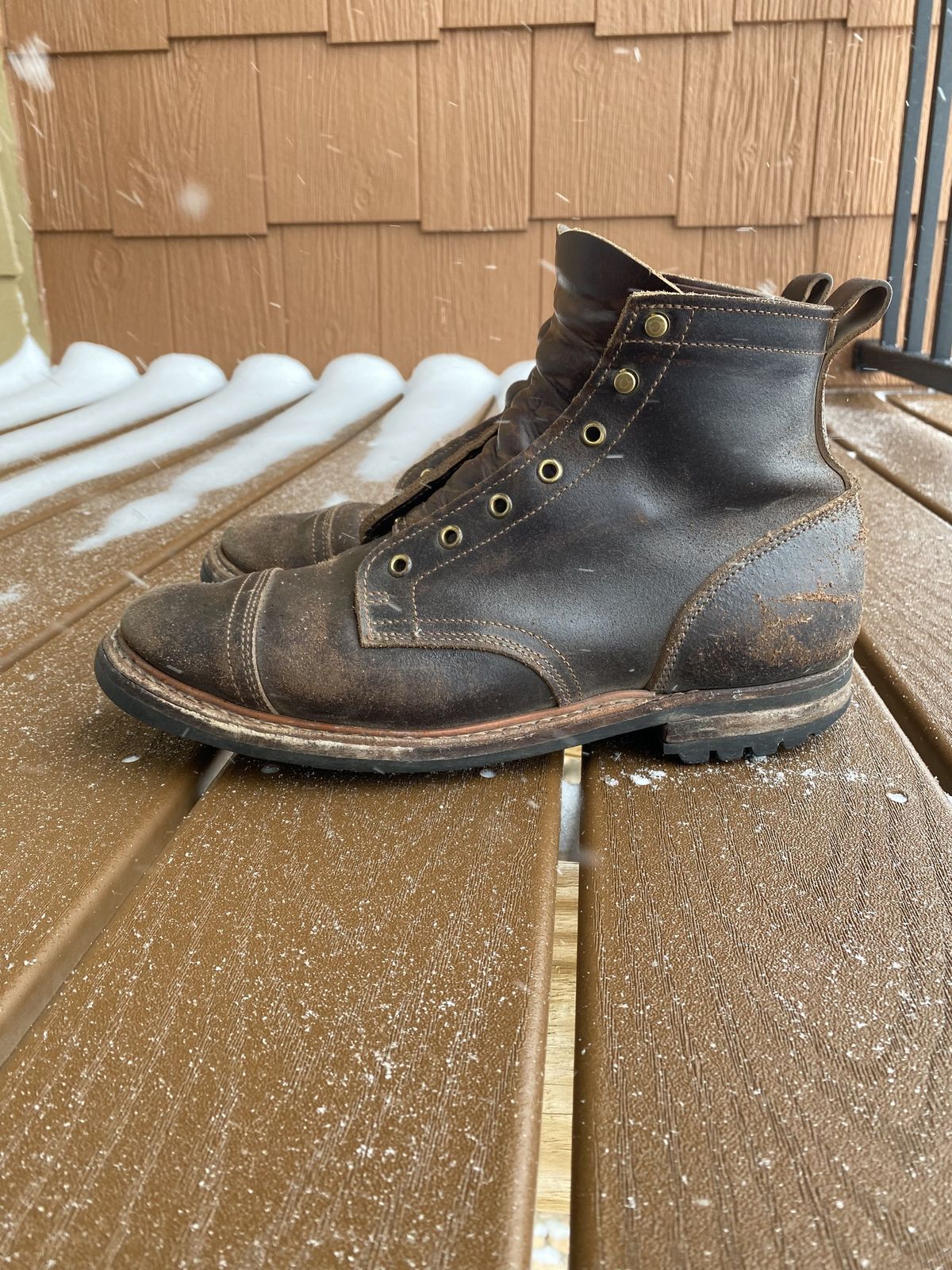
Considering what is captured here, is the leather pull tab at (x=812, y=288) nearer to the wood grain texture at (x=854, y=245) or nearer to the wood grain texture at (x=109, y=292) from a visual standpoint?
the wood grain texture at (x=854, y=245)

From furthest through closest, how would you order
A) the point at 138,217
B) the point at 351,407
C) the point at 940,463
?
the point at 138,217, the point at 351,407, the point at 940,463

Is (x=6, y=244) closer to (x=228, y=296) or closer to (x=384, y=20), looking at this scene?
(x=228, y=296)

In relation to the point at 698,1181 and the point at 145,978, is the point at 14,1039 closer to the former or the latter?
the point at 145,978

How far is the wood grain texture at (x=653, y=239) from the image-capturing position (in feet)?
7.28

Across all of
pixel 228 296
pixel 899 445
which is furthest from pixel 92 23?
pixel 899 445

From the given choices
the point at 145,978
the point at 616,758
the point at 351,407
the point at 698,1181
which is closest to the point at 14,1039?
the point at 145,978

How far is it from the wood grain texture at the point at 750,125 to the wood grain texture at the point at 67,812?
6.01 ft

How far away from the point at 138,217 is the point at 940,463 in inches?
71.0

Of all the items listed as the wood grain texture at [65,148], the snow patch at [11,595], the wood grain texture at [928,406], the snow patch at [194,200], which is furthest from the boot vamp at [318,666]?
the wood grain texture at [65,148]

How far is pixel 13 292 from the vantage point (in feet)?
7.59

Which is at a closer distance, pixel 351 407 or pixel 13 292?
pixel 351 407

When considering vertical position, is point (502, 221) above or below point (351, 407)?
above

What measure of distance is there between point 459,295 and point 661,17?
695 mm

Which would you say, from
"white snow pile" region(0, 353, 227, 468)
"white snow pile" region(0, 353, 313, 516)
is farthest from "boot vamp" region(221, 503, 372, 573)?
"white snow pile" region(0, 353, 227, 468)
